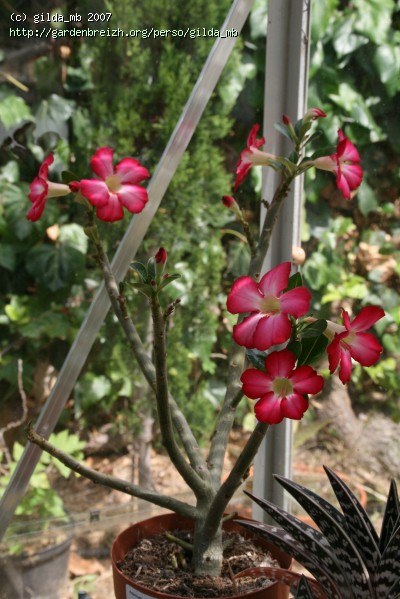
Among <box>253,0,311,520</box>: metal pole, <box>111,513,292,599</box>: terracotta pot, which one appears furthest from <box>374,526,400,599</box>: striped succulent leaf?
<box>253,0,311,520</box>: metal pole

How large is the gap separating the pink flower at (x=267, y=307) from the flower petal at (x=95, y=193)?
202mm

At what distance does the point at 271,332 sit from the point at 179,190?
79 centimetres

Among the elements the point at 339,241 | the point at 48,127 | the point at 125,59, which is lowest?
the point at 339,241

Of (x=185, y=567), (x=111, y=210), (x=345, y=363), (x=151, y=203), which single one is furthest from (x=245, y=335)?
(x=151, y=203)

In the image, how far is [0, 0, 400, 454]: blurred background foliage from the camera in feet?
3.71

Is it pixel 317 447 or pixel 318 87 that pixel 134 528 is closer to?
pixel 317 447

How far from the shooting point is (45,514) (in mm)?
1269

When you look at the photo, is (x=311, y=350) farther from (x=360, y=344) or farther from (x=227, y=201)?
(x=227, y=201)

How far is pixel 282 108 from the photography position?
3.56ft

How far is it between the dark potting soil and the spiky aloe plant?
0.30ft

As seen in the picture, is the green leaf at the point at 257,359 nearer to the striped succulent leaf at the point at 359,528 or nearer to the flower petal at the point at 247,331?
the flower petal at the point at 247,331

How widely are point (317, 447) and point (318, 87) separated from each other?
66 centimetres

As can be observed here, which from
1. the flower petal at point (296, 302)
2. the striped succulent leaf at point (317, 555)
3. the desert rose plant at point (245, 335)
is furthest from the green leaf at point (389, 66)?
the striped succulent leaf at point (317, 555)

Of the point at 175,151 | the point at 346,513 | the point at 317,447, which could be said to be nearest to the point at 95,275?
the point at 175,151
